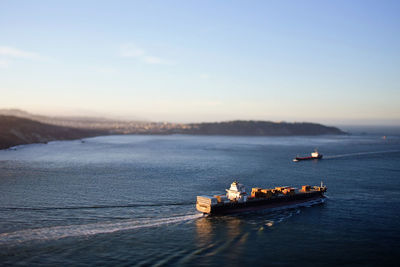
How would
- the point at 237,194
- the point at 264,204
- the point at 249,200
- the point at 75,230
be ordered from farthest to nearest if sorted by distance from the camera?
the point at 264,204 < the point at 249,200 < the point at 237,194 < the point at 75,230

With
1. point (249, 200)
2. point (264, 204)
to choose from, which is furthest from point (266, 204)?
point (249, 200)

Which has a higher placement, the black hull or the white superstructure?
the white superstructure

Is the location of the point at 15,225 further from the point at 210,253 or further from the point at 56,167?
the point at 56,167

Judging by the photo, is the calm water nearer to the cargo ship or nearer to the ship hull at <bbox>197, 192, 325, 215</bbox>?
the ship hull at <bbox>197, 192, 325, 215</bbox>

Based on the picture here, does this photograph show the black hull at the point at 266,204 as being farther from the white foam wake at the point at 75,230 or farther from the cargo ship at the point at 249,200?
the white foam wake at the point at 75,230

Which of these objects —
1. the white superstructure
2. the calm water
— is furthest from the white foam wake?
the white superstructure

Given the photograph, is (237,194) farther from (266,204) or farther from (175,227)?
(175,227)
